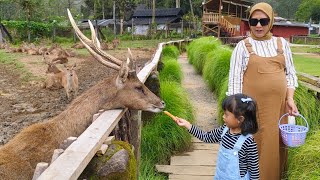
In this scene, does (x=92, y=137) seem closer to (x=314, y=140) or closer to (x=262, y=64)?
(x=262, y=64)

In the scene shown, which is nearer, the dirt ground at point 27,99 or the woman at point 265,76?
the woman at point 265,76

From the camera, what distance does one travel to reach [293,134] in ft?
11.3

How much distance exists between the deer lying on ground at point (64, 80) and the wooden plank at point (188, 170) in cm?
604

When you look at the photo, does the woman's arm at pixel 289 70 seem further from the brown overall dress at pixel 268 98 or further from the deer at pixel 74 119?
the deer at pixel 74 119

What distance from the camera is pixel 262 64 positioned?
3.63m

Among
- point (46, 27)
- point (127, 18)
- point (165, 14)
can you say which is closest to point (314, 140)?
point (46, 27)

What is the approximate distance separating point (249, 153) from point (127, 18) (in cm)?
5588

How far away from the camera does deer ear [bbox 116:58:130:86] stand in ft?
12.3

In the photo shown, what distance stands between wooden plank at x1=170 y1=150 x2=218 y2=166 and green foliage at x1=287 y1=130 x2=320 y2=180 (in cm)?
137

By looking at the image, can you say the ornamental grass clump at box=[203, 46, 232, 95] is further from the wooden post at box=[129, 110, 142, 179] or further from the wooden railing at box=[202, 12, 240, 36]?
the wooden railing at box=[202, 12, 240, 36]

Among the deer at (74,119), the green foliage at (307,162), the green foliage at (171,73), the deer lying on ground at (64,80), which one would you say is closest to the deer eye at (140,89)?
the deer at (74,119)

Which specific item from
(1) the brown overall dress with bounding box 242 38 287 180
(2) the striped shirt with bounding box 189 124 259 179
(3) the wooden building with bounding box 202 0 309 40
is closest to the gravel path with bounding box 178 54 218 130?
(1) the brown overall dress with bounding box 242 38 287 180

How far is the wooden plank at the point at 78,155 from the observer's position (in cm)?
182

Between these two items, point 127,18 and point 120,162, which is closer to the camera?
point 120,162
